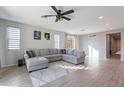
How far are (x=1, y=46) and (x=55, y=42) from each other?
4251 millimetres

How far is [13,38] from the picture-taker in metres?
5.41

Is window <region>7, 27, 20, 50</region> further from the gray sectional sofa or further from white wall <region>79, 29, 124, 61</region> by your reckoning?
white wall <region>79, 29, 124, 61</region>

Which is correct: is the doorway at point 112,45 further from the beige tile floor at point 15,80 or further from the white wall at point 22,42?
the beige tile floor at point 15,80

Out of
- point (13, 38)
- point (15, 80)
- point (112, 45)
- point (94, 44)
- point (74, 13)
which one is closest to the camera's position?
point (15, 80)

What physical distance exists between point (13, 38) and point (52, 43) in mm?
3222

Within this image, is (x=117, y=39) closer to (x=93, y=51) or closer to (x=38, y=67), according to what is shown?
(x=93, y=51)

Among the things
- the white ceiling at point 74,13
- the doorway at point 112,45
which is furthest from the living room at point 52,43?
the doorway at point 112,45

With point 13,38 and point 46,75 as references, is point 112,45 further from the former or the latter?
point 13,38

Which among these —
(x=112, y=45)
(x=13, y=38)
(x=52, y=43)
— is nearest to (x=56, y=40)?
(x=52, y=43)

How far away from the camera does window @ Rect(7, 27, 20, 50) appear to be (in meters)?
5.25

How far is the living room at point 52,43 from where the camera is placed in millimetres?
3347

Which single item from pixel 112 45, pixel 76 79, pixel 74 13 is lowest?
pixel 76 79

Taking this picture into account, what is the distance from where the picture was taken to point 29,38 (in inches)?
247
